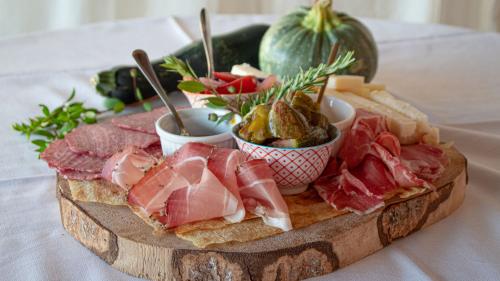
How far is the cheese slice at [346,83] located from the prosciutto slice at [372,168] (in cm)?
23

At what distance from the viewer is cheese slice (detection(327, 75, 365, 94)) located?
4.34 feet

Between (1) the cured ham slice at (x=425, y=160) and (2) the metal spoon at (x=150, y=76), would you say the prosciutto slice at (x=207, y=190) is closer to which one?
(2) the metal spoon at (x=150, y=76)

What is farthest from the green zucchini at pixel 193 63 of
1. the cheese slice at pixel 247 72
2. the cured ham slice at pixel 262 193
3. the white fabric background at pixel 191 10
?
the white fabric background at pixel 191 10

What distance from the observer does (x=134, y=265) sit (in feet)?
2.72

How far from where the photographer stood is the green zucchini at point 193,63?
1.54m

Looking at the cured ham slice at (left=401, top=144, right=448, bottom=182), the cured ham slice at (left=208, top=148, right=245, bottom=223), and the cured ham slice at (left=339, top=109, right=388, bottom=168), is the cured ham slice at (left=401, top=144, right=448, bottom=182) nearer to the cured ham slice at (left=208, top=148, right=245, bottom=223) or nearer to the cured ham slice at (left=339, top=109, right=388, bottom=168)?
the cured ham slice at (left=339, top=109, right=388, bottom=168)

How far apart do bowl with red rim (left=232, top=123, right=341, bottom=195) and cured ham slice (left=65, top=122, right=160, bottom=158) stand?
239 mm

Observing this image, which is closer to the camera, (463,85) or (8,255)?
(8,255)

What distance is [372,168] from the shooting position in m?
0.99

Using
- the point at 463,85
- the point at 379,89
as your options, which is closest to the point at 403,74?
the point at 463,85

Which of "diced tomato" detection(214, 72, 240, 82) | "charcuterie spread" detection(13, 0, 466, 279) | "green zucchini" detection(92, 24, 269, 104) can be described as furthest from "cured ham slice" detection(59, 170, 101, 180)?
"green zucchini" detection(92, 24, 269, 104)

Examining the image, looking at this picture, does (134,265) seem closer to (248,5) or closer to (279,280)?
(279,280)

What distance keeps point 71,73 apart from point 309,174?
107cm

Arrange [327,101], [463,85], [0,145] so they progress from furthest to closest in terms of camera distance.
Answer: [463,85], [0,145], [327,101]
